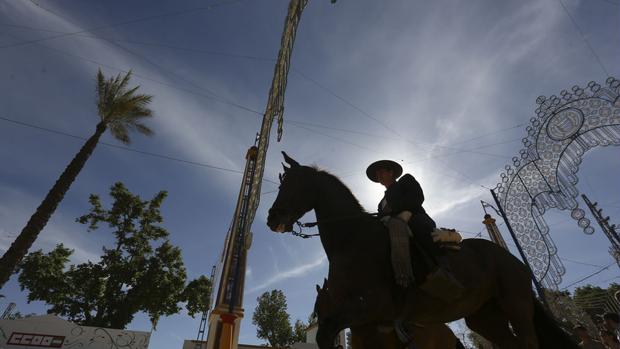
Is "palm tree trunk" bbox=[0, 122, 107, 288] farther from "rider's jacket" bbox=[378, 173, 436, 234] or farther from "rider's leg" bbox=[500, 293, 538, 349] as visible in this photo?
"rider's leg" bbox=[500, 293, 538, 349]

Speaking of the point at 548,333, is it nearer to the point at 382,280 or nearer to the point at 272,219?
the point at 382,280

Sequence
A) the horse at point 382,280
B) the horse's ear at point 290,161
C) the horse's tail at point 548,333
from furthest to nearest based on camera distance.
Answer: the horse's ear at point 290,161
the horse's tail at point 548,333
the horse at point 382,280

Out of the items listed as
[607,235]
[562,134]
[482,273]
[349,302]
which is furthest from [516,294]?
[607,235]

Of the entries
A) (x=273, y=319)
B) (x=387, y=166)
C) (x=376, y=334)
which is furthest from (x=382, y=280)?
(x=273, y=319)

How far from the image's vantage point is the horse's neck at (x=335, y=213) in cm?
332

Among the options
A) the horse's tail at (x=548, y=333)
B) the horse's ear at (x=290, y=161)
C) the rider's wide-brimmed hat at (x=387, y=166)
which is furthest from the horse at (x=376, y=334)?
the horse's tail at (x=548, y=333)

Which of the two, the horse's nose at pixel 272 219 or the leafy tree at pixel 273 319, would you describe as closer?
the horse's nose at pixel 272 219

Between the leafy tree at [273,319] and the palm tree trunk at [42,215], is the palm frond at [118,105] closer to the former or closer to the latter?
the palm tree trunk at [42,215]

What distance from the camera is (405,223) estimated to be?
3.28m

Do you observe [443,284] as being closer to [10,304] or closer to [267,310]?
[10,304]

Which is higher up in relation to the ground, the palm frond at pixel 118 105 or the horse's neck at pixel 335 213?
the palm frond at pixel 118 105

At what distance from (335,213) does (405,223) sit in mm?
769

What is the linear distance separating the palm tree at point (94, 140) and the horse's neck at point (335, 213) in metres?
12.6

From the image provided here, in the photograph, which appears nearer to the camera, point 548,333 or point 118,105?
point 548,333
